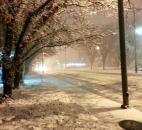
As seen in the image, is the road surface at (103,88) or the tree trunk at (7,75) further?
the road surface at (103,88)

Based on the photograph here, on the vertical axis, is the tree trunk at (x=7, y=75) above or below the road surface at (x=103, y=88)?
above

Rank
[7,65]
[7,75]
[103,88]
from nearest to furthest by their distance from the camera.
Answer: [7,65] < [7,75] < [103,88]

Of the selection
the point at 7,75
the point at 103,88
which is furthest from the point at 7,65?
the point at 103,88

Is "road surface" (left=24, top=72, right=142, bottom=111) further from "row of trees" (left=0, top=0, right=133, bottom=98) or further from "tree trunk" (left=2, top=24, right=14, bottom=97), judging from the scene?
"tree trunk" (left=2, top=24, right=14, bottom=97)

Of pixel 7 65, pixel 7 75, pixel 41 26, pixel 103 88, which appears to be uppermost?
pixel 41 26

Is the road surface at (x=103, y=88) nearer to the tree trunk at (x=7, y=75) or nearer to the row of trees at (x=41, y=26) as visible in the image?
the row of trees at (x=41, y=26)

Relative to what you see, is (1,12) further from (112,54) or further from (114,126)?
(112,54)

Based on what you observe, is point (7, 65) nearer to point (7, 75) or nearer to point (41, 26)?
point (7, 75)

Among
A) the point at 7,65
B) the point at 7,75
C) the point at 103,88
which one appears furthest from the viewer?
the point at 103,88

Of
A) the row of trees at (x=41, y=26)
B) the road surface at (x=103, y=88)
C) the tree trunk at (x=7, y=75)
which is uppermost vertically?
the row of trees at (x=41, y=26)

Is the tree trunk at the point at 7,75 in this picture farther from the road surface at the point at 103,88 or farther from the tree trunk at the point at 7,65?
the road surface at the point at 103,88

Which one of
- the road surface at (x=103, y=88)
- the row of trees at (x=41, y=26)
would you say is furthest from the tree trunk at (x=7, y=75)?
the road surface at (x=103, y=88)

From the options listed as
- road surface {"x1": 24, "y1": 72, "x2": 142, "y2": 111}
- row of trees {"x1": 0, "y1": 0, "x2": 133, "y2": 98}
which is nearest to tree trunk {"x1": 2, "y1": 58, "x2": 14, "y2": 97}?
row of trees {"x1": 0, "y1": 0, "x2": 133, "y2": 98}

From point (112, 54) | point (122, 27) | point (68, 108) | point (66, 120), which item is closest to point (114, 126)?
point (66, 120)
